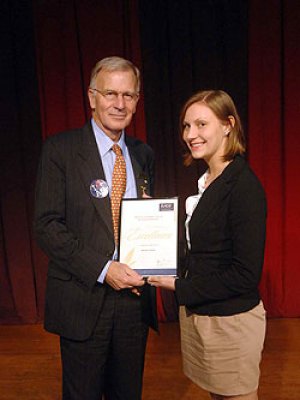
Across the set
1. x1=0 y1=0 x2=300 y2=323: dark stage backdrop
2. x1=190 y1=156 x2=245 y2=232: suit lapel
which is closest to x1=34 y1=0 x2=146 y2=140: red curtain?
x1=0 y1=0 x2=300 y2=323: dark stage backdrop

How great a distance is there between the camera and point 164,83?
3680 millimetres

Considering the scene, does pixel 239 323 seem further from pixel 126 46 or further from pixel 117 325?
pixel 126 46

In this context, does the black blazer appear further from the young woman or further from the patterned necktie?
the patterned necktie

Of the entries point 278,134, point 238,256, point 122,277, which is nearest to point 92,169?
point 122,277

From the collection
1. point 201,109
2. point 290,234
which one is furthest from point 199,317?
point 290,234

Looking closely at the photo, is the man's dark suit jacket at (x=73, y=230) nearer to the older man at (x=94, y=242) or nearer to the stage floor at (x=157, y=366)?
the older man at (x=94, y=242)

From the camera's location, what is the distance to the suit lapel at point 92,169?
69.4 inches

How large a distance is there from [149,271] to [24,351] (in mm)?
2051

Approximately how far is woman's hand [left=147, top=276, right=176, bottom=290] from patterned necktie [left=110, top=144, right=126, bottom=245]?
0.20m

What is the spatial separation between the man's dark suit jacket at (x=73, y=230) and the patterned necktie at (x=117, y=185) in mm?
36

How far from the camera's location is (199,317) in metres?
1.63

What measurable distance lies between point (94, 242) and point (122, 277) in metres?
0.17

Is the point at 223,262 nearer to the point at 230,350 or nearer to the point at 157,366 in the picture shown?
the point at 230,350

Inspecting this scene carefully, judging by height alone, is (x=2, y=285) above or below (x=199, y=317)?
below
